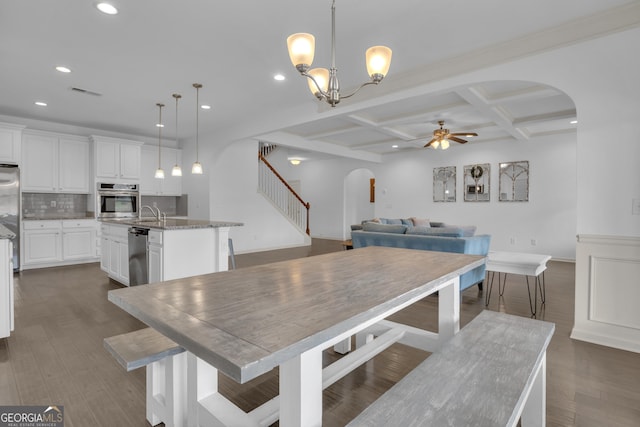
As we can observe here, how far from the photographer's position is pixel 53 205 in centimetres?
631

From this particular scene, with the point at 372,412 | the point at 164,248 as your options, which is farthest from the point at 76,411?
the point at 164,248

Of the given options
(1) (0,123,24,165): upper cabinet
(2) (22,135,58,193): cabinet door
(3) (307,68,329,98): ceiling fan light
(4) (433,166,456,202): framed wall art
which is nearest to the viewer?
(3) (307,68,329,98): ceiling fan light

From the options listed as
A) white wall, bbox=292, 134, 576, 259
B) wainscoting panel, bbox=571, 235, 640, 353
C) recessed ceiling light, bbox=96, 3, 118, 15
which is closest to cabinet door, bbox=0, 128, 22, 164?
recessed ceiling light, bbox=96, 3, 118, 15

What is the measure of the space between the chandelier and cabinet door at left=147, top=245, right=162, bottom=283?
8.36 ft

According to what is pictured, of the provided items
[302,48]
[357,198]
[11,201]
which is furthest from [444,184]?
[11,201]

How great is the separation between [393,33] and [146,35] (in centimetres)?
229

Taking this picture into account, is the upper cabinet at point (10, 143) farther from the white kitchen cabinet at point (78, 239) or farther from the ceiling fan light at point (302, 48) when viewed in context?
the ceiling fan light at point (302, 48)

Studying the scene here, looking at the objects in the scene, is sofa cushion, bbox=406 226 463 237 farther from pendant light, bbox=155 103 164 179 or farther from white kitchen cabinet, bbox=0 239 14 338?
white kitchen cabinet, bbox=0 239 14 338

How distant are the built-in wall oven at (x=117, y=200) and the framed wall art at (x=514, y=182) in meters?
8.00

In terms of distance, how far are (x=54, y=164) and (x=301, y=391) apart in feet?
23.2

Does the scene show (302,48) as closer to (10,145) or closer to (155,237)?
(155,237)

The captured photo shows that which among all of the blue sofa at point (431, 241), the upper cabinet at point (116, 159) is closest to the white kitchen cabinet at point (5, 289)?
the blue sofa at point (431, 241)

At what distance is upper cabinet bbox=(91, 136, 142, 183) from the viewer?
6.28m

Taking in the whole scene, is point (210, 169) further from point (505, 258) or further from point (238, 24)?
point (505, 258)
